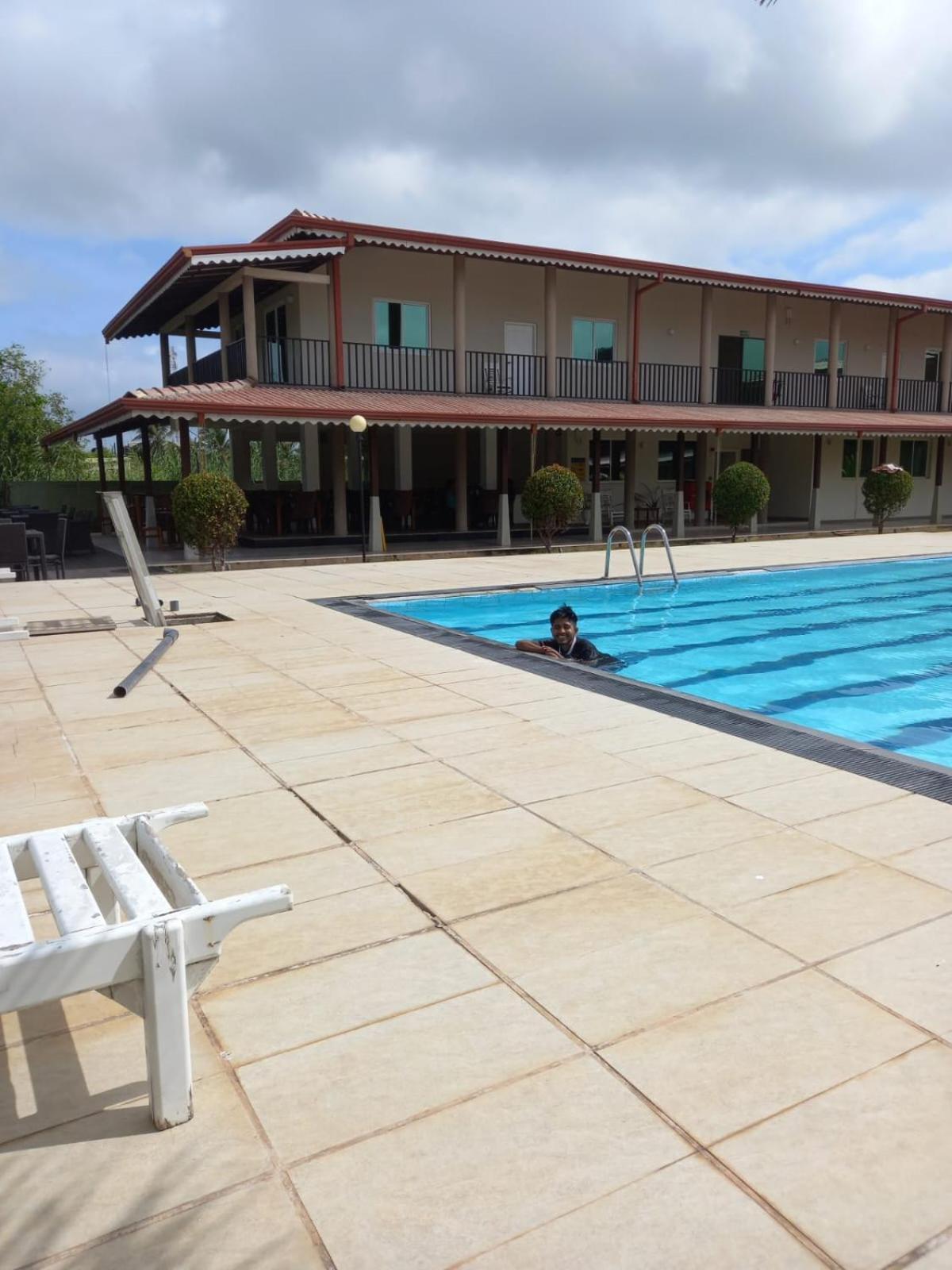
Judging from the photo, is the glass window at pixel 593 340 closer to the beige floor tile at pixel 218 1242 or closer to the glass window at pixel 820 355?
the glass window at pixel 820 355

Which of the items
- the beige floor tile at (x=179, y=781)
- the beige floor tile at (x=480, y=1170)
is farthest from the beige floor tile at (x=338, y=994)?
the beige floor tile at (x=179, y=781)

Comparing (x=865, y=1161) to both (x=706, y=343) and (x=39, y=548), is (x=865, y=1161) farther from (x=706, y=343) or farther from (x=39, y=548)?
(x=706, y=343)

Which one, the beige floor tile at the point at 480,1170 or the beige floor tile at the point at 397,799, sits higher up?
the beige floor tile at the point at 397,799

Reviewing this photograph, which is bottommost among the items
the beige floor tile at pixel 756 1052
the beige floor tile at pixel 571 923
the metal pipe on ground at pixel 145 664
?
the beige floor tile at pixel 756 1052

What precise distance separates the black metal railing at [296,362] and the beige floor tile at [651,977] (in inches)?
685

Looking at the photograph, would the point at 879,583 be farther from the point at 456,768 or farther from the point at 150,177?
the point at 150,177

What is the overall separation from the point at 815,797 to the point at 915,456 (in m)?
27.1

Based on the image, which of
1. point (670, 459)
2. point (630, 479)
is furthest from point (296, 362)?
point (670, 459)

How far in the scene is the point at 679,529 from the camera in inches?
804

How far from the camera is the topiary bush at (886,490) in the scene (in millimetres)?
22391

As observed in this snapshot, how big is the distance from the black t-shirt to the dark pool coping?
546 mm

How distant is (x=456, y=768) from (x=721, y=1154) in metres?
2.79

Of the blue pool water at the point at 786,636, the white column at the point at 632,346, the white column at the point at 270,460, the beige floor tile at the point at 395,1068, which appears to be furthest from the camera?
the white column at the point at 632,346

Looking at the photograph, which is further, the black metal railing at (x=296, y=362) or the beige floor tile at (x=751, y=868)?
the black metal railing at (x=296, y=362)
